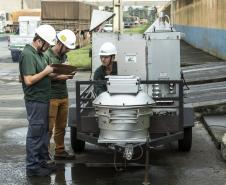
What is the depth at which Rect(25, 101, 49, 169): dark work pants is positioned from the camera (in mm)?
7223

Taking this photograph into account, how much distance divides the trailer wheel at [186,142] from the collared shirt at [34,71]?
2.34 meters

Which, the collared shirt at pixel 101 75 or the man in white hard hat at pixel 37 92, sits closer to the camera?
the man in white hard hat at pixel 37 92

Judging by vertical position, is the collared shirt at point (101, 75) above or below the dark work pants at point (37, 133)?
above

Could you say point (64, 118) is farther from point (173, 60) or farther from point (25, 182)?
point (173, 60)

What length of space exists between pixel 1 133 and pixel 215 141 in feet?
12.7

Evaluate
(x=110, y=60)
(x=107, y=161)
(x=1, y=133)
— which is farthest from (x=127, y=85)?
(x=1, y=133)

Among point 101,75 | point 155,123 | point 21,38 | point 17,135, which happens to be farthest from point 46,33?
point 21,38

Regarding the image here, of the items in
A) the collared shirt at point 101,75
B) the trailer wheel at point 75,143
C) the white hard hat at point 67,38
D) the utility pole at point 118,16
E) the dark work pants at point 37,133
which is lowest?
the trailer wheel at point 75,143

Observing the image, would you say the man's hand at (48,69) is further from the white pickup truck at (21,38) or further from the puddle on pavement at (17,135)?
the white pickup truck at (21,38)

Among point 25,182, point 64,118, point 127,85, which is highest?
point 127,85

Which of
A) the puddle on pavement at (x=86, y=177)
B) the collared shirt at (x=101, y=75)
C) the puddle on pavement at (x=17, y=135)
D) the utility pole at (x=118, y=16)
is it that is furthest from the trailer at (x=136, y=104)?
the utility pole at (x=118, y=16)

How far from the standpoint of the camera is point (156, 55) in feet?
30.7

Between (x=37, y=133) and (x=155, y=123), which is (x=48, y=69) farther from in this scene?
(x=155, y=123)

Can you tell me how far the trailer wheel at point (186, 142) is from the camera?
851 centimetres
